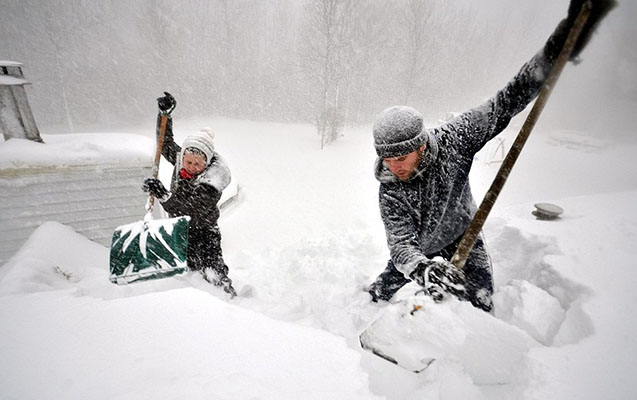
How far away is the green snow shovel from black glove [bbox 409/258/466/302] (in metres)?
1.94

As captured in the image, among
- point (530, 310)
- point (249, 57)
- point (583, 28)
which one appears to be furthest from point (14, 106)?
point (249, 57)

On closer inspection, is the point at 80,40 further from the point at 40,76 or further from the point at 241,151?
the point at 241,151

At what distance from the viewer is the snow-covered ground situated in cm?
110

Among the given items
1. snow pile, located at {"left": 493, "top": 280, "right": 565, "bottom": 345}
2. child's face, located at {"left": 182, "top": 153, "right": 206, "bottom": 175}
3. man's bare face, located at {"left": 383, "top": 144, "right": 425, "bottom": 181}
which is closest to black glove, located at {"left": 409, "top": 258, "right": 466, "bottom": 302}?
snow pile, located at {"left": 493, "top": 280, "right": 565, "bottom": 345}

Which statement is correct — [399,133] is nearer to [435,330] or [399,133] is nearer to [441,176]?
[441,176]

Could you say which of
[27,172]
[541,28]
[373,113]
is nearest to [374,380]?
[27,172]

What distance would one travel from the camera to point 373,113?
21.3 metres

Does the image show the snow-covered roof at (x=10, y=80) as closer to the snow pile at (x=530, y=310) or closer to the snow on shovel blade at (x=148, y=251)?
the snow on shovel blade at (x=148, y=251)

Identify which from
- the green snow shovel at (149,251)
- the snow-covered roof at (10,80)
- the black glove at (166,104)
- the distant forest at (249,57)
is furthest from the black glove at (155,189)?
the distant forest at (249,57)

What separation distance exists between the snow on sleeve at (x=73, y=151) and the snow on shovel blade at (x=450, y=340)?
3.67m

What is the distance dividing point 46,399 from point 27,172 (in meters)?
3.54

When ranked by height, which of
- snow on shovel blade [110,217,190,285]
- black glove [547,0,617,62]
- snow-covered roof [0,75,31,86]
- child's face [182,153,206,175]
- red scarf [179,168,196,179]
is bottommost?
snow on shovel blade [110,217,190,285]

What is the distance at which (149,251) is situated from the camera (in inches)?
92.4

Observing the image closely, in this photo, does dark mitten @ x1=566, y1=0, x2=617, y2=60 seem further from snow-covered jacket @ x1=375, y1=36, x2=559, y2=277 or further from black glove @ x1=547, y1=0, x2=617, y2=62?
snow-covered jacket @ x1=375, y1=36, x2=559, y2=277
